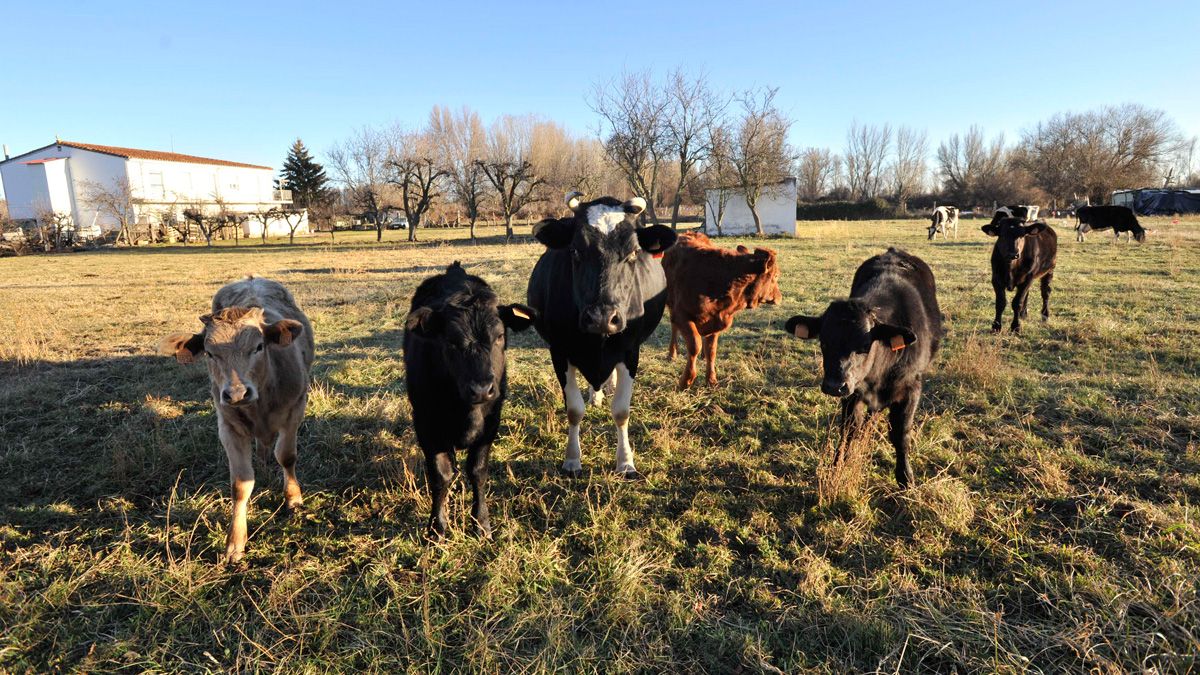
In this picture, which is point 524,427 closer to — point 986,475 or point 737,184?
point 986,475

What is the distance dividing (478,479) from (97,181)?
236ft

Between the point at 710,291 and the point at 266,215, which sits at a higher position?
the point at 266,215

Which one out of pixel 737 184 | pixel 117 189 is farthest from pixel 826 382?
pixel 117 189

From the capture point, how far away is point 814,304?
36.3 feet

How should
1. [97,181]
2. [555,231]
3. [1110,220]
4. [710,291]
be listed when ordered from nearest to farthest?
[555,231]
[710,291]
[1110,220]
[97,181]

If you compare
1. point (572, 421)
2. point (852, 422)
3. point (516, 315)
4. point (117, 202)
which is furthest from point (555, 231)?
point (117, 202)

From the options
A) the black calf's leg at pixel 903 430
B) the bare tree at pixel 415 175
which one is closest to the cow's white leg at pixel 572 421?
the black calf's leg at pixel 903 430

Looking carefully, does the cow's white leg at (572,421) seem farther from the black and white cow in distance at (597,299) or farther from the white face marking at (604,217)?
the white face marking at (604,217)

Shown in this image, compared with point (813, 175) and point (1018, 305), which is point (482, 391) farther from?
point (813, 175)

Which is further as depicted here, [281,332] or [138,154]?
[138,154]

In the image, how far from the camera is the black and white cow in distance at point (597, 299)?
4363 millimetres

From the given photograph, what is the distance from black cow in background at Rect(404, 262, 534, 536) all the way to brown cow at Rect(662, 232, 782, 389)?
9.99 ft

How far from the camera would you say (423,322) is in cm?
343

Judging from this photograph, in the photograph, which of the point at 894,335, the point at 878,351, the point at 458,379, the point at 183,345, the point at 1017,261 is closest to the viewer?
the point at 458,379
